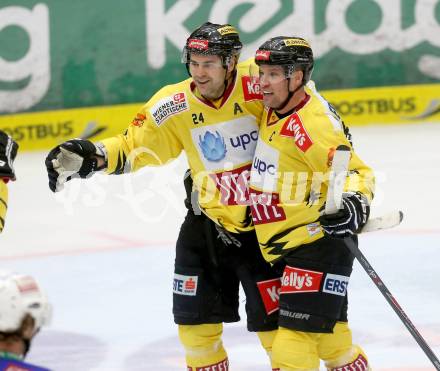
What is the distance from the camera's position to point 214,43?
4.77m

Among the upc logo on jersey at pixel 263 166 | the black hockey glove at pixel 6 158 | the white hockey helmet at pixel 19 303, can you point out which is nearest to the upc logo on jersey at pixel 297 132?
the upc logo on jersey at pixel 263 166

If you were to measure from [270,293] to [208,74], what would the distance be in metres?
0.90

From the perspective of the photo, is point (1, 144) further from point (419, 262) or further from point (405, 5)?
point (405, 5)

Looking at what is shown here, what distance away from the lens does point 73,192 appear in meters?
8.77

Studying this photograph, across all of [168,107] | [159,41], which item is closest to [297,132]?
[168,107]

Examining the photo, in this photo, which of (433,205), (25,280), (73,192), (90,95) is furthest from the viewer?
(90,95)

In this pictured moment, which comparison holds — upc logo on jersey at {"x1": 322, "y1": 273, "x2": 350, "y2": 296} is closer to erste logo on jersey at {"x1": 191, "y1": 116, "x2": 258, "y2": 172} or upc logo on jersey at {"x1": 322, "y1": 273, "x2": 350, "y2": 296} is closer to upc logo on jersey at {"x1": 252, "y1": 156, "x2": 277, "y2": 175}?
upc logo on jersey at {"x1": 252, "y1": 156, "x2": 277, "y2": 175}

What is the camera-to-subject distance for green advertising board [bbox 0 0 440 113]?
977cm

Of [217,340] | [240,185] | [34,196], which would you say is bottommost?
[34,196]

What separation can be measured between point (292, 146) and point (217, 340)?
96 cm

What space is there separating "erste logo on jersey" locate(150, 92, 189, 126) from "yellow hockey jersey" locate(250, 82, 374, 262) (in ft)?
1.17

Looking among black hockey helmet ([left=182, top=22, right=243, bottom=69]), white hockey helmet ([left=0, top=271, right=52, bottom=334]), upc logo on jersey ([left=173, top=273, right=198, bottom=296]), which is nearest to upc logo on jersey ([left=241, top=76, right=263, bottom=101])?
black hockey helmet ([left=182, top=22, right=243, bottom=69])

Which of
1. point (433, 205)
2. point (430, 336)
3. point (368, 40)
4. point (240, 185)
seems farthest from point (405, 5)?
point (240, 185)

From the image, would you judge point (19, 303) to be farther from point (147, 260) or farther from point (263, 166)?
point (147, 260)
